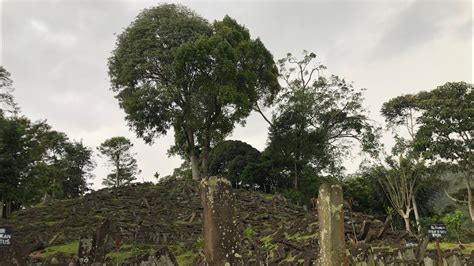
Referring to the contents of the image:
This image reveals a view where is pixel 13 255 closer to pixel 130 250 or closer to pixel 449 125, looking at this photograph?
pixel 130 250

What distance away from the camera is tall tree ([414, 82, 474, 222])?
94.9ft

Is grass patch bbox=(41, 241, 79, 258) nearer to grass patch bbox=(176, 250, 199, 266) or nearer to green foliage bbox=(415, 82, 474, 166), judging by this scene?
grass patch bbox=(176, 250, 199, 266)

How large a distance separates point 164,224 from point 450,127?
1925 centimetres

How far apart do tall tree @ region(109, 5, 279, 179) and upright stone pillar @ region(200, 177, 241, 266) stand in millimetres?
24327

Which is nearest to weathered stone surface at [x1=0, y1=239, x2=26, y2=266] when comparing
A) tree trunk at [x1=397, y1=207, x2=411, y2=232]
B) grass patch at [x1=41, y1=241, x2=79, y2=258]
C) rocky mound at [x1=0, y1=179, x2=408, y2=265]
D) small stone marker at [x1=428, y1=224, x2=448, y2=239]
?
rocky mound at [x1=0, y1=179, x2=408, y2=265]

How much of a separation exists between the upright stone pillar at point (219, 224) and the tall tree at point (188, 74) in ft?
79.8

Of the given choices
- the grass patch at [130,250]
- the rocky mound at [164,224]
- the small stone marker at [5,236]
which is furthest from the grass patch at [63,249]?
the small stone marker at [5,236]

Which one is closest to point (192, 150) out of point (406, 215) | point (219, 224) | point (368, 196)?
point (368, 196)

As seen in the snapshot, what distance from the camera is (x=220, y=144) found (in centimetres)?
3844

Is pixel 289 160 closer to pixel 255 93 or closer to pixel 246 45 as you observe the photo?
pixel 255 93

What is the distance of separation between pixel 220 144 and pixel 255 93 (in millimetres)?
6949

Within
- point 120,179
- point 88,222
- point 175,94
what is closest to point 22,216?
point 88,222

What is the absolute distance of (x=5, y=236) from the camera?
6.95 meters

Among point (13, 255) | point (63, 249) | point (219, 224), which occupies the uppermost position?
point (219, 224)
